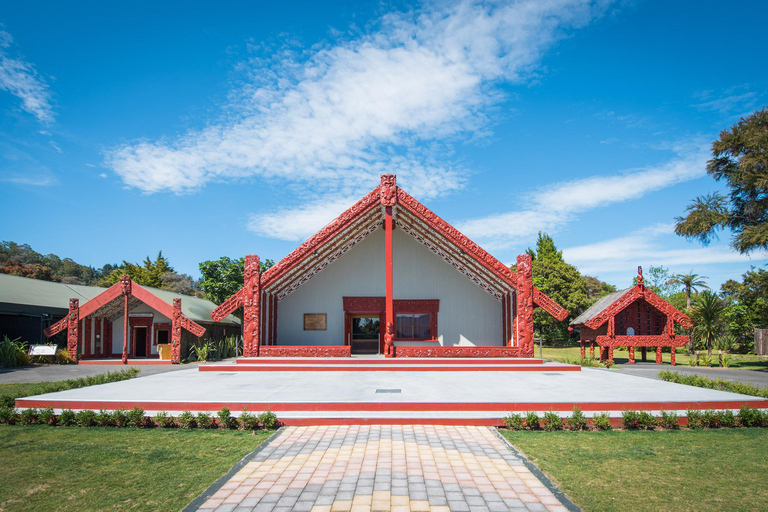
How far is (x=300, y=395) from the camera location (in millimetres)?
9047

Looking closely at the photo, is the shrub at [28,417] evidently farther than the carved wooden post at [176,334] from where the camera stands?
No

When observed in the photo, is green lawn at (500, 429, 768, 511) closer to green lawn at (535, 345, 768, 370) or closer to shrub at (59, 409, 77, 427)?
shrub at (59, 409, 77, 427)

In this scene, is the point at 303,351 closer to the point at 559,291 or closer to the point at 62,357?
the point at 62,357

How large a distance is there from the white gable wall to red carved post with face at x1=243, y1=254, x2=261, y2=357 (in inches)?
123

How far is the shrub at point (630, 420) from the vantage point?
7.34 metres

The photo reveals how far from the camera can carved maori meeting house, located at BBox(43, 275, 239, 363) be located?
65.1 feet

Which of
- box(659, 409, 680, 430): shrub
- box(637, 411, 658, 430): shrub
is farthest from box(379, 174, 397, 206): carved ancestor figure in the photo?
box(659, 409, 680, 430): shrub

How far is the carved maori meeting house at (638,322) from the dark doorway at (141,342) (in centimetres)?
2168

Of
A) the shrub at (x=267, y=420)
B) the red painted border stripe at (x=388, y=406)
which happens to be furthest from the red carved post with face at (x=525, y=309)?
the shrub at (x=267, y=420)

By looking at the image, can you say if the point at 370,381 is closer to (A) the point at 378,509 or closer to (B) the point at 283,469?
(B) the point at 283,469

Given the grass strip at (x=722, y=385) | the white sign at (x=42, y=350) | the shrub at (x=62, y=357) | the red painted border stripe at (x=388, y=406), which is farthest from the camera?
the shrub at (x=62, y=357)

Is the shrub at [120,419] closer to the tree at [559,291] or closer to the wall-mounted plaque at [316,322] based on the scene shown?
the wall-mounted plaque at [316,322]

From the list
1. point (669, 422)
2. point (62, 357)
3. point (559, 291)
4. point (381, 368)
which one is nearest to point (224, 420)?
point (669, 422)

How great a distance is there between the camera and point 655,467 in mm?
5438
